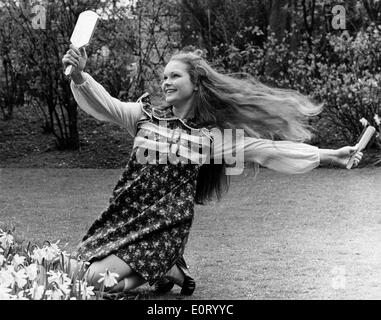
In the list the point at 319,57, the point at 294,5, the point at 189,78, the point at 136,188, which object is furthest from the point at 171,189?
the point at 294,5

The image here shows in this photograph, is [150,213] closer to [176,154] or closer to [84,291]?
[176,154]

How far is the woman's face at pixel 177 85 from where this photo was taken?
5332 mm

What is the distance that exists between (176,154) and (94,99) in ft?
1.89

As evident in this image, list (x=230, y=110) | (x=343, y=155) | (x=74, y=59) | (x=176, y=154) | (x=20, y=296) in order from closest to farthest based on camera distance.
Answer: (x=20, y=296) < (x=74, y=59) < (x=343, y=155) < (x=176, y=154) < (x=230, y=110)

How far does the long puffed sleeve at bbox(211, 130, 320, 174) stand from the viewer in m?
5.23

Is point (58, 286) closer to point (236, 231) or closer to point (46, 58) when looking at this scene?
point (236, 231)

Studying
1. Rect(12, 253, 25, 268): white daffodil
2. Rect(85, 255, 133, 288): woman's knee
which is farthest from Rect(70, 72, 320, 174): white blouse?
Rect(12, 253, 25, 268): white daffodil

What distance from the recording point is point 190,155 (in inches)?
206

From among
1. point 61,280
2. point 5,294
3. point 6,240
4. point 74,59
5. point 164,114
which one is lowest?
point 6,240

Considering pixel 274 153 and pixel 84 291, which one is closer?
pixel 84 291

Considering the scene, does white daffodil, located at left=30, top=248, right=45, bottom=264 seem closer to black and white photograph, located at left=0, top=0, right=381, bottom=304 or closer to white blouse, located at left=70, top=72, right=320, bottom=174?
black and white photograph, located at left=0, top=0, right=381, bottom=304

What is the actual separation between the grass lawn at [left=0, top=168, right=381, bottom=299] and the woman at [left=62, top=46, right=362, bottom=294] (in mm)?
448

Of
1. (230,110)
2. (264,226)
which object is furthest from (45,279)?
(264,226)

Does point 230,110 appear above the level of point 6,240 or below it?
above
